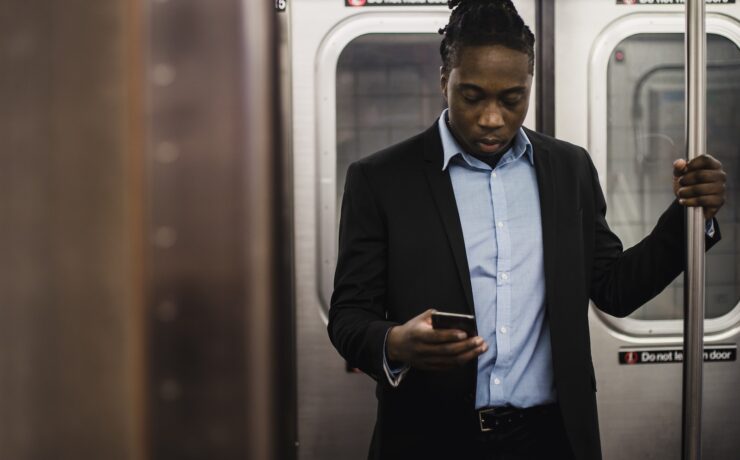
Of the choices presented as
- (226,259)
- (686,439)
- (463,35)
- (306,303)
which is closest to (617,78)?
(463,35)

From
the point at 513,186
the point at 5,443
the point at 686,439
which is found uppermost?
the point at 513,186

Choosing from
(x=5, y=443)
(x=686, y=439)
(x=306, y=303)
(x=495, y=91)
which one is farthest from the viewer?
(x=306, y=303)

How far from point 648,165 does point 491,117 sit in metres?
1.34

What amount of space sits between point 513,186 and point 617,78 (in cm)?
124

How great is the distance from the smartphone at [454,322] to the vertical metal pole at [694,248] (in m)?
0.41

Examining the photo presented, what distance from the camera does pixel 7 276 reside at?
45 centimetres

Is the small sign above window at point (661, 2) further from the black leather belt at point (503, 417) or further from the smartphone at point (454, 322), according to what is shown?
the smartphone at point (454, 322)

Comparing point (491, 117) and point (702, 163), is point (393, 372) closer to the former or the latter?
point (491, 117)

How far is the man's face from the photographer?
4.90ft

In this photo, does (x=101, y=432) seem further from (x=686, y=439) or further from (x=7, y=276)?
(x=686, y=439)

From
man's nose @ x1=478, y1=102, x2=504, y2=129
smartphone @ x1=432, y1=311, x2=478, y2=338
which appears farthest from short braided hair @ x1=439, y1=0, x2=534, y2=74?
smartphone @ x1=432, y1=311, x2=478, y2=338

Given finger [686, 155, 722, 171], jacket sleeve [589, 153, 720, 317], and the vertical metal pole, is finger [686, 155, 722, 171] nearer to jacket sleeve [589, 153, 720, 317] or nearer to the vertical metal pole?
the vertical metal pole

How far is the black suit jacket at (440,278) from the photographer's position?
1.44 metres

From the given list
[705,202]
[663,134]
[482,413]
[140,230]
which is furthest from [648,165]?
[140,230]
